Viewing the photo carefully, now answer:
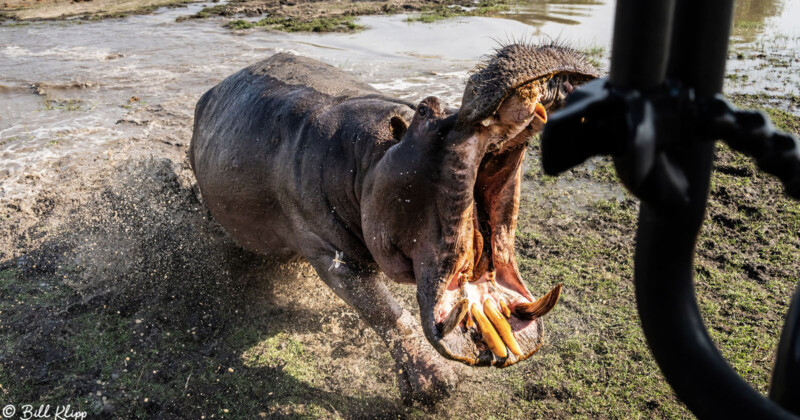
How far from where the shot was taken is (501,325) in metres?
2.89

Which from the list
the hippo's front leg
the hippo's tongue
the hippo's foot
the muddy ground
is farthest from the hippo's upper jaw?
the muddy ground

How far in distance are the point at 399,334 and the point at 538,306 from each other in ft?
3.33

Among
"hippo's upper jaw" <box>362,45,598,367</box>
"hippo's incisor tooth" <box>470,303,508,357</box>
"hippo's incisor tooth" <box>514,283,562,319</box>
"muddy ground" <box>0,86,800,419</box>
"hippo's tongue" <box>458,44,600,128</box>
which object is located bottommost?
"muddy ground" <box>0,86,800,419</box>

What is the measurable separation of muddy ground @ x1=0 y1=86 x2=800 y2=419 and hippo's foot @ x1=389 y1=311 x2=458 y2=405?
96mm

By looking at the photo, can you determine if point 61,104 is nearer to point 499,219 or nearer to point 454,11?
point 499,219

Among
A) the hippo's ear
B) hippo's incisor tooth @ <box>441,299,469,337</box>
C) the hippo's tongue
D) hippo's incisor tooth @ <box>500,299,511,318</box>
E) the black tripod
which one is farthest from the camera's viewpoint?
the hippo's ear

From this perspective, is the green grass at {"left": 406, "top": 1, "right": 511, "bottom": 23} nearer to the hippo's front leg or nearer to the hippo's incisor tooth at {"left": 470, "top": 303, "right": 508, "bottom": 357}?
the hippo's front leg

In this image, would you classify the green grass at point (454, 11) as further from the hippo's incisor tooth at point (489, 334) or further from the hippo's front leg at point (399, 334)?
the hippo's incisor tooth at point (489, 334)

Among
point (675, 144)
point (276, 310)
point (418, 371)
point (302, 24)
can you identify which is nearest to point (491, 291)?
point (418, 371)

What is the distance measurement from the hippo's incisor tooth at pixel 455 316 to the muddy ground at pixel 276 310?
1058 mm

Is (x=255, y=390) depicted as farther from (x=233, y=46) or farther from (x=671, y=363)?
(x=233, y=46)

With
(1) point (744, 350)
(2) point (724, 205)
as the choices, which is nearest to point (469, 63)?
(2) point (724, 205)

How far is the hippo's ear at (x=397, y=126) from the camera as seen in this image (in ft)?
10.7

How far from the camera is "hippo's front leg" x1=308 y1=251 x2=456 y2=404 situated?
→ 3551mm
